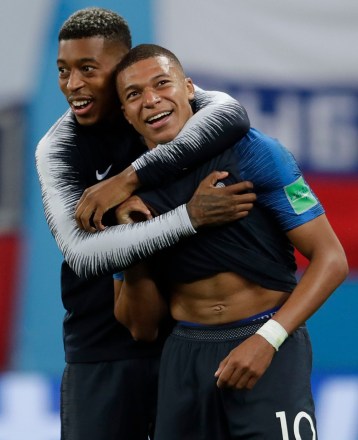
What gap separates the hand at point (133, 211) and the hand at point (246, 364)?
0.39 m

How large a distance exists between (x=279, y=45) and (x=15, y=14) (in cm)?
108

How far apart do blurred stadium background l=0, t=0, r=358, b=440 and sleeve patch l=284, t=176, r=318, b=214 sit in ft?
6.99

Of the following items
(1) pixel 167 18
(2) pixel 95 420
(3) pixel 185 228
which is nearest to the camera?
(3) pixel 185 228

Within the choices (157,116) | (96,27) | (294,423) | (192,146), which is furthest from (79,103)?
(294,423)

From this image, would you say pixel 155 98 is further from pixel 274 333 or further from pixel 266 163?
pixel 274 333

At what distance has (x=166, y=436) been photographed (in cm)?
270

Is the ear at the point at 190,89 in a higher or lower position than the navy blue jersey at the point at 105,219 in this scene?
higher

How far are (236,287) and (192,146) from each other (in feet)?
1.10

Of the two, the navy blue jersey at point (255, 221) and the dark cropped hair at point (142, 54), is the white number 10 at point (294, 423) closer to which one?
the navy blue jersey at point (255, 221)

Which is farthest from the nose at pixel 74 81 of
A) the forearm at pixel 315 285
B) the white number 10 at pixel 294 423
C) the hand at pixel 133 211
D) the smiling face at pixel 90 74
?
the white number 10 at pixel 294 423

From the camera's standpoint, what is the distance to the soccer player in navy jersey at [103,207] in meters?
2.67

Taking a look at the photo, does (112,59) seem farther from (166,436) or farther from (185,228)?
(166,436)

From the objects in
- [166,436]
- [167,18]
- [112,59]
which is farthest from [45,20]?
[166,436]

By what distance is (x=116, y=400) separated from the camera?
10.4 feet
